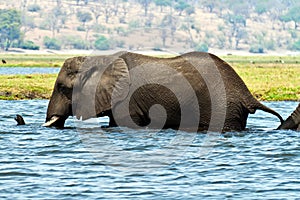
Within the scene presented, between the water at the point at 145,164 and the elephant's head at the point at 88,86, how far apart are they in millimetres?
504

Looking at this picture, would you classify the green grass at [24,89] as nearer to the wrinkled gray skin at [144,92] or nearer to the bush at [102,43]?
the wrinkled gray skin at [144,92]

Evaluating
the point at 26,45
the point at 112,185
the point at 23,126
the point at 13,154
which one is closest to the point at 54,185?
the point at 112,185

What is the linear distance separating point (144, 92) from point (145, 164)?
3272mm

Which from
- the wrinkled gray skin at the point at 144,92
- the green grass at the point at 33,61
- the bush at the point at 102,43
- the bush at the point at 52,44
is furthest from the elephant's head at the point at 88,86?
the bush at the point at 102,43

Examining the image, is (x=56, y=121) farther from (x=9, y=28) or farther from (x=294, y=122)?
(x=9, y=28)

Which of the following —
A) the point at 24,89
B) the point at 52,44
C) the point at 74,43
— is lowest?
the point at 52,44

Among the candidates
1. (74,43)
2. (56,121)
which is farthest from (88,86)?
(74,43)

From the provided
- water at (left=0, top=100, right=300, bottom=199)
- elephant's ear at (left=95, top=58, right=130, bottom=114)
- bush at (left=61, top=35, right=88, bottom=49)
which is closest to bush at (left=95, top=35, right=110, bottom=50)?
bush at (left=61, top=35, right=88, bottom=49)

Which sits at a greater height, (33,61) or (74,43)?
(33,61)

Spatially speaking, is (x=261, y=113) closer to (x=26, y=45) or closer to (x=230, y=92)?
(x=230, y=92)

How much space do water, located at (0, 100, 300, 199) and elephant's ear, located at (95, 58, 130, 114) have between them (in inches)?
25.1

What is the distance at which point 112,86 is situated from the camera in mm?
15914

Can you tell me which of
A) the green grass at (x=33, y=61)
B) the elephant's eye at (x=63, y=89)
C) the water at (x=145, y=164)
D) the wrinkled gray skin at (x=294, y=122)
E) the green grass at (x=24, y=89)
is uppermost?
the elephant's eye at (x=63, y=89)

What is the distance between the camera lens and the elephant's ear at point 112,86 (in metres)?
15.8
